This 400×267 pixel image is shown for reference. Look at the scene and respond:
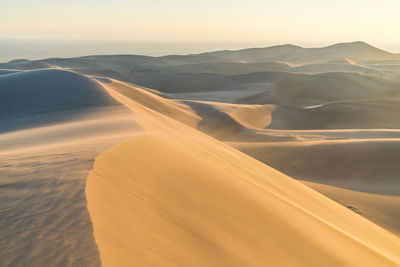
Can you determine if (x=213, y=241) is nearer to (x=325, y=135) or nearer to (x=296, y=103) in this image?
(x=325, y=135)

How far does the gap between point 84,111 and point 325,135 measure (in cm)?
1059

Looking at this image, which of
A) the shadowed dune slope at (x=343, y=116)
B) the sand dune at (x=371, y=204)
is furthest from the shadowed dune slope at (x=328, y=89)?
the sand dune at (x=371, y=204)

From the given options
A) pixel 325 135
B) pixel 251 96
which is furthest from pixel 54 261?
pixel 251 96

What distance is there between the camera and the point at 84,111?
12.3 meters

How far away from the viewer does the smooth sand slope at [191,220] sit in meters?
2.38

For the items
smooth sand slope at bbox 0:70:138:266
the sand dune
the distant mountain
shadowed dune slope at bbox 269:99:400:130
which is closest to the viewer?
smooth sand slope at bbox 0:70:138:266

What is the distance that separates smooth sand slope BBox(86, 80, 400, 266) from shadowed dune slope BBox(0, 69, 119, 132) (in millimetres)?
8271

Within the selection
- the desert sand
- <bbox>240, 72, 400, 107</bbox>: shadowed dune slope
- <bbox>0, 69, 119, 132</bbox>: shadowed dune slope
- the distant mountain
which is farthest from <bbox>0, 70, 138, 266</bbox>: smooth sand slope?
the distant mountain

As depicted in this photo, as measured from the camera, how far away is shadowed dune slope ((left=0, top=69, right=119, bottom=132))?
12453mm

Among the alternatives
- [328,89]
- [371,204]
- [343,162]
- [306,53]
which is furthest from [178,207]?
[306,53]

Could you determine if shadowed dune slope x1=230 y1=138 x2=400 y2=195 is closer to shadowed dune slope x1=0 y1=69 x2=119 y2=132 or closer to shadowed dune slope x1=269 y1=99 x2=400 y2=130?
shadowed dune slope x1=0 y1=69 x2=119 y2=132

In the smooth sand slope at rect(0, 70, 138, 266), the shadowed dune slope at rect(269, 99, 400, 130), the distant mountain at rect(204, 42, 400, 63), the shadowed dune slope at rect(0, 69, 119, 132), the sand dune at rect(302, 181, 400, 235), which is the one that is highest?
the distant mountain at rect(204, 42, 400, 63)

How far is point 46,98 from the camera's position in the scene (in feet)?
49.3

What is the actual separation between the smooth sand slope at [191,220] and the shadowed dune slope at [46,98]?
8.27m
